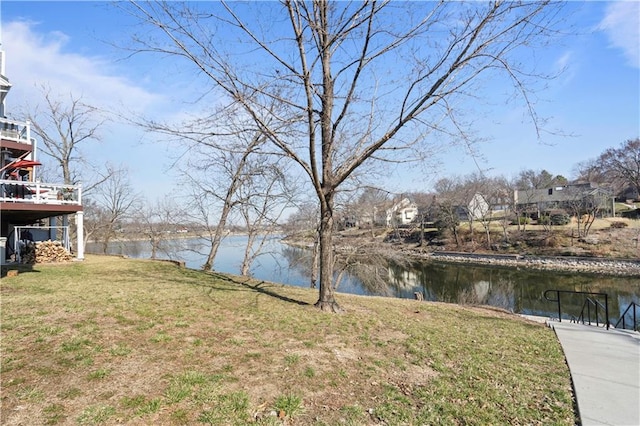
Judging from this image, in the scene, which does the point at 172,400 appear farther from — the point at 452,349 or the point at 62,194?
the point at 62,194

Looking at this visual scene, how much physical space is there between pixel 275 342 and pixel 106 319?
7.91 feet

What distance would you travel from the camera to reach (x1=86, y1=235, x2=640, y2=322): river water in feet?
53.9

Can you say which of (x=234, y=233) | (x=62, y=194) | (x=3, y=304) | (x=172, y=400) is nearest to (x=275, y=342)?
(x=172, y=400)

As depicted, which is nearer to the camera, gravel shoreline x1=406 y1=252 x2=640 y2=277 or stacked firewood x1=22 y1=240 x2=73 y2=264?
stacked firewood x1=22 y1=240 x2=73 y2=264

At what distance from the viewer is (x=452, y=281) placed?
24.6 m

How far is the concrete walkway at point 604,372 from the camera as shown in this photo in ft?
11.6

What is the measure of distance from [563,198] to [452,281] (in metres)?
27.2

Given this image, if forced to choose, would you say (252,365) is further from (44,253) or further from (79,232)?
(79,232)

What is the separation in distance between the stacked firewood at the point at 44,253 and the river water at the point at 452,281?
17.2ft

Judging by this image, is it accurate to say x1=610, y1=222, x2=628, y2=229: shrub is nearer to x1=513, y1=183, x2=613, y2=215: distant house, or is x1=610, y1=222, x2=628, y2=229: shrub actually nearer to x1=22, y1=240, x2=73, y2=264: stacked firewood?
x1=513, y1=183, x2=613, y2=215: distant house

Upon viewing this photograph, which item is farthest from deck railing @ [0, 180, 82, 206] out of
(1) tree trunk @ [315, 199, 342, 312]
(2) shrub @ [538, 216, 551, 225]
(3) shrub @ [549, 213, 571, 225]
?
(3) shrub @ [549, 213, 571, 225]

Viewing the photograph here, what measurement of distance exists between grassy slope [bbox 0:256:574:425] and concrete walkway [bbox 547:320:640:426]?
189mm

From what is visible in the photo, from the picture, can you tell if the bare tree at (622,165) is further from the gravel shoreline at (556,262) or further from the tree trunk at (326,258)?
the tree trunk at (326,258)

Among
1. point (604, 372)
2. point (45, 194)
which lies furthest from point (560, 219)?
point (45, 194)
